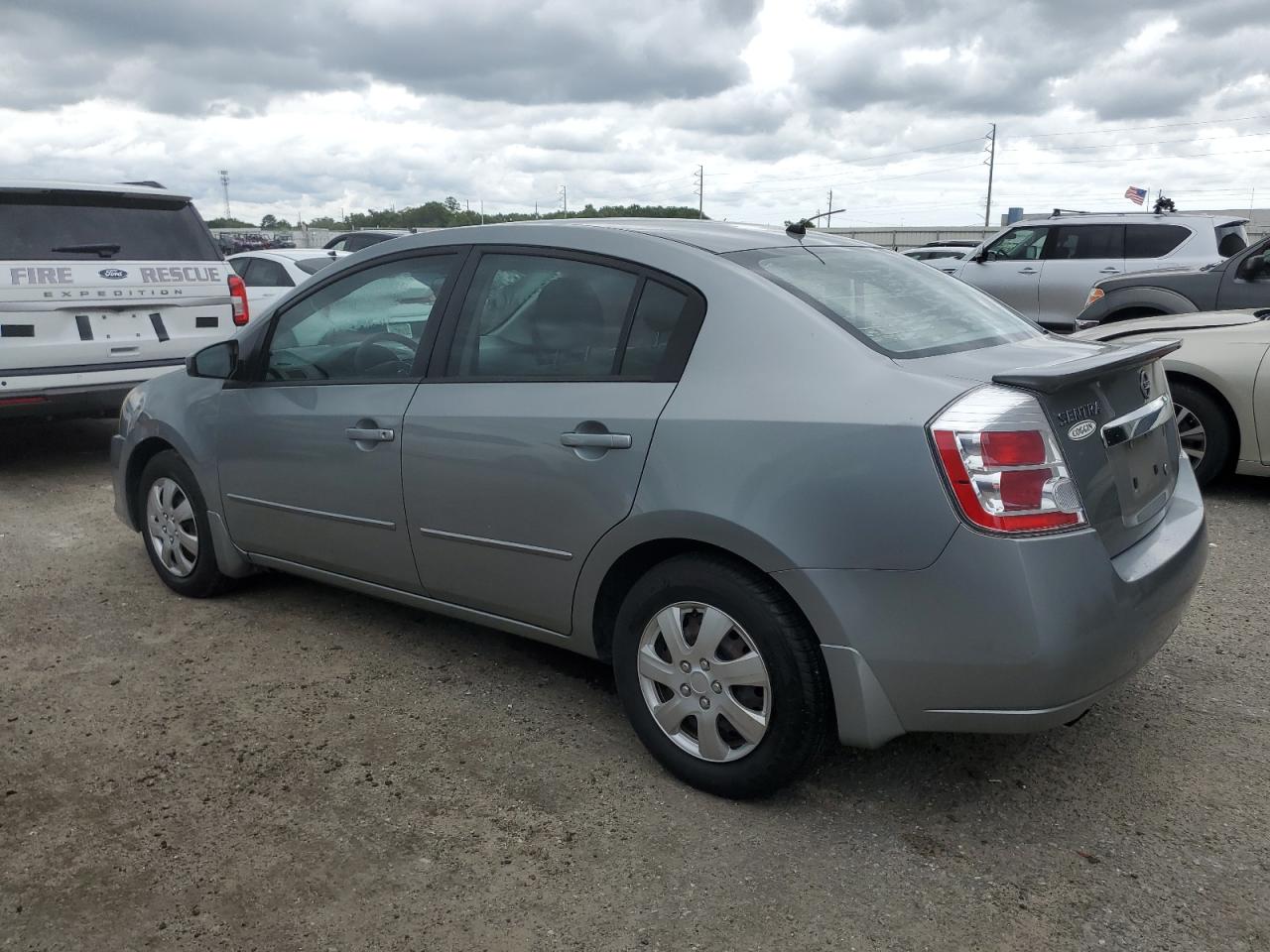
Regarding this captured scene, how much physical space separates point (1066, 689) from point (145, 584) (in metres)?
4.10

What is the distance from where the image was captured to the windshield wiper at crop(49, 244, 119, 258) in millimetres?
6753

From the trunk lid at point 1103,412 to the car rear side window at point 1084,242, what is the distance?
34.0 feet

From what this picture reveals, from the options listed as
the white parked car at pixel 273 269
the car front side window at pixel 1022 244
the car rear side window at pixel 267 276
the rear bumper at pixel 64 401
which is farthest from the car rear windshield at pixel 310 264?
the car front side window at pixel 1022 244

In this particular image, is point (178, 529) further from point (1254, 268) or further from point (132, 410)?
point (1254, 268)

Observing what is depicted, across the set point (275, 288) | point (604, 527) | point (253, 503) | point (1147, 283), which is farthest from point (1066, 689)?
point (275, 288)

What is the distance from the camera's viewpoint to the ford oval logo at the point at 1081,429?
2.66m

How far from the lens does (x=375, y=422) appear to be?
373cm

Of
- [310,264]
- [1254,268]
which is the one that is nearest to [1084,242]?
[1254,268]

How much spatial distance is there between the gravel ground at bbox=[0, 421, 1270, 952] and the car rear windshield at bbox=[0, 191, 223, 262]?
340 centimetres

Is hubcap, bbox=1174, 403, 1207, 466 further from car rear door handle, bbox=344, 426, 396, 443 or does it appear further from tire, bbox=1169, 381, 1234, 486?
car rear door handle, bbox=344, 426, 396, 443


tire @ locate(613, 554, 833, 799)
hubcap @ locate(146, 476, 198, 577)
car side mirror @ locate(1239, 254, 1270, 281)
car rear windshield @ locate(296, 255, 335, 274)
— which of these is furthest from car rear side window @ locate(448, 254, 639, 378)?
car rear windshield @ locate(296, 255, 335, 274)

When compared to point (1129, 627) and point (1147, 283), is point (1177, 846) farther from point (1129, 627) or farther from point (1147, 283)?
point (1147, 283)

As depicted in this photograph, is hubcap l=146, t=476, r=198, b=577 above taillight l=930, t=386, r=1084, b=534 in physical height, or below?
below

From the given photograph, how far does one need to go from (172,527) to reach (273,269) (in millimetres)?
8726
